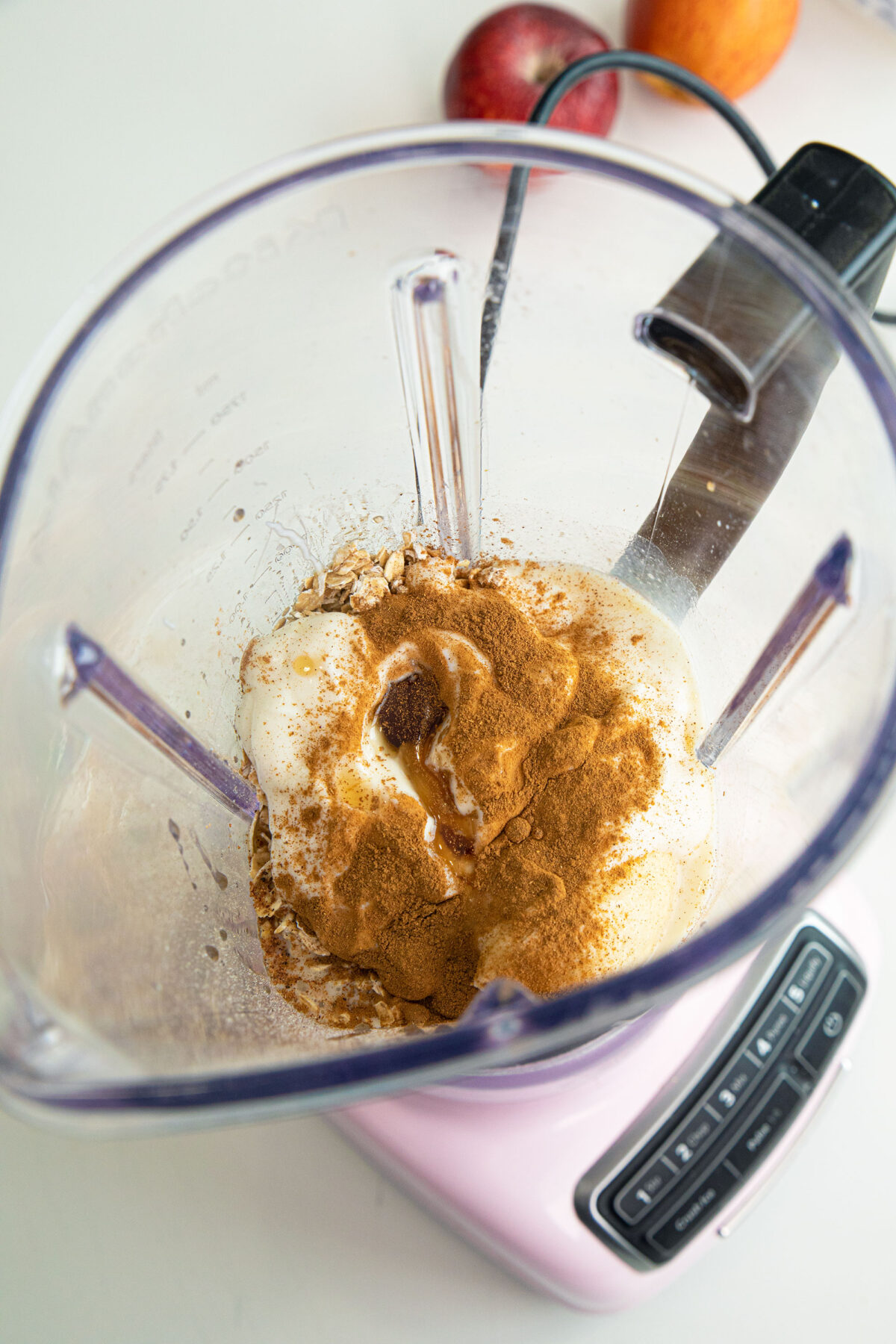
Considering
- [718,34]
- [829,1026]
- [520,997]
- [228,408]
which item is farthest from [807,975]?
[718,34]

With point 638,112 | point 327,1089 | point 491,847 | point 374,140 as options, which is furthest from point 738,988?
point 638,112

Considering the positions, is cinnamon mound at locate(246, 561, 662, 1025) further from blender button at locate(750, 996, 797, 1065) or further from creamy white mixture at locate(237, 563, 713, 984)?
blender button at locate(750, 996, 797, 1065)

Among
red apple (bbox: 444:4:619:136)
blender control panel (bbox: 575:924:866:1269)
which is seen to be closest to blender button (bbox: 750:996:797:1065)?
blender control panel (bbox: 575:924:866:1269)

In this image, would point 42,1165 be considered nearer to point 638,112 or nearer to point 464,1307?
point 464,1307

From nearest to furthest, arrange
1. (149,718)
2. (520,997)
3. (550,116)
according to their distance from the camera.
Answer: (520,997), (149,718), (550,116)

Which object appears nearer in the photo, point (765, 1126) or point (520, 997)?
point (520, 997)

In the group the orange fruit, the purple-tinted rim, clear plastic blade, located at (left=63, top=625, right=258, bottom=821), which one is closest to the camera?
the purple-tinted rim

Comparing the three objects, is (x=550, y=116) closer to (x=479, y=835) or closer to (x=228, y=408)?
(x=228, y=408)
